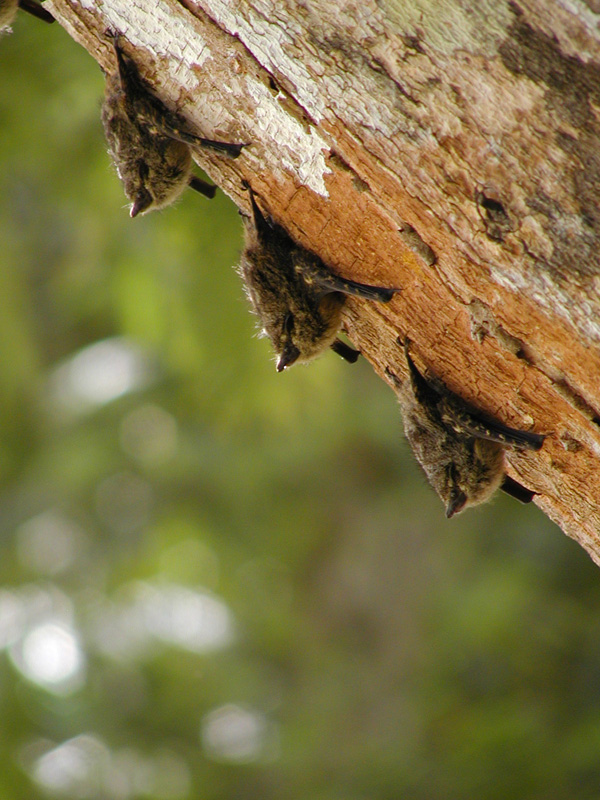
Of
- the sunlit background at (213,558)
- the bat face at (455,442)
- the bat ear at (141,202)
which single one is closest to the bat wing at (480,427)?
the bat face at (455,442)

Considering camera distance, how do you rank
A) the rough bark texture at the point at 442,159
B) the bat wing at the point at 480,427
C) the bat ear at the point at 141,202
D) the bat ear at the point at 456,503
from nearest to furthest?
the rough bark texture at the point at 442,159 < the bat wing at the point at 480,427 < the bat ear at the point at 456,503 < the bat ear at the point at 141,202

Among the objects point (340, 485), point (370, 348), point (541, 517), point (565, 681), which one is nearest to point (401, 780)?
point (565, 681)

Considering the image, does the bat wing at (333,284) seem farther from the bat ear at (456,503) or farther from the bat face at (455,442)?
the bat ear at (456,503)

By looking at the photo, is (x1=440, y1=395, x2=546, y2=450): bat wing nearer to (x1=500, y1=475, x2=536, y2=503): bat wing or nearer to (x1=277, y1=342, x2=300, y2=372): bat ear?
(x1=500, y1=475, x2=536, y2=503): bat wing

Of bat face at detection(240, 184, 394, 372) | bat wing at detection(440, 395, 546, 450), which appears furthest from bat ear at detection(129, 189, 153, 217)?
bat wing at detection(440, 395, 546, 450)

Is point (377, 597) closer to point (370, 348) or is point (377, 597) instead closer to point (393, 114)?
point (370, 348)

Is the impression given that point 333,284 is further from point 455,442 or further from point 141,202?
point 141,202
